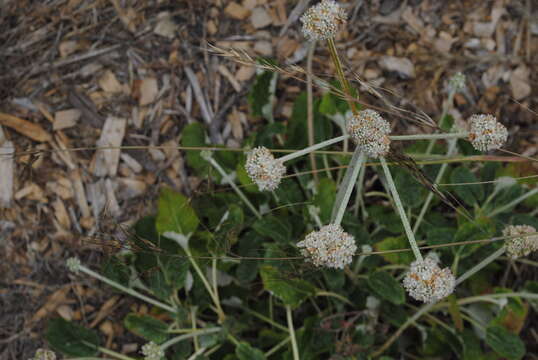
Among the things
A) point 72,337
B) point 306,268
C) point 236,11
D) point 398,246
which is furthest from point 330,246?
point 236,11

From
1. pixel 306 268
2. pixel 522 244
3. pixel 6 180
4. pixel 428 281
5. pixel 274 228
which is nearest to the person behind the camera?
pixel 428 281

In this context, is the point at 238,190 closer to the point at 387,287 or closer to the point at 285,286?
the point at 285,286

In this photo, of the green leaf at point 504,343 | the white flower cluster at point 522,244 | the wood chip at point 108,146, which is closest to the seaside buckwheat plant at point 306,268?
the green leaf at point 504,343

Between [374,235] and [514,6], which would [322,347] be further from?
[514,6]

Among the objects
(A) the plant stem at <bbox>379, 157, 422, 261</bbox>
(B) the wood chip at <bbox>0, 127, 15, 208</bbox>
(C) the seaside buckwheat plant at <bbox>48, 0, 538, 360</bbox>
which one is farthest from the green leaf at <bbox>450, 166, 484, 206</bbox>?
(B) the wood chip at <bbox>0, 127, 15, 208</bbox>

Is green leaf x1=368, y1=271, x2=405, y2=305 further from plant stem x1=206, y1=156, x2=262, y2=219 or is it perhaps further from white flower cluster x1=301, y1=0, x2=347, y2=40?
white flower cluster x1=301, y1=0, x2=347, y2=40

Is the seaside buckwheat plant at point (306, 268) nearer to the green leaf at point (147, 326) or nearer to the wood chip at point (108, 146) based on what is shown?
the green leaf at point (147, 326)

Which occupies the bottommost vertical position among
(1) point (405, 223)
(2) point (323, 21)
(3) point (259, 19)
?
(3) point (259, 19)
